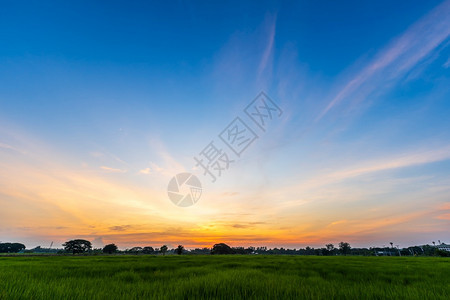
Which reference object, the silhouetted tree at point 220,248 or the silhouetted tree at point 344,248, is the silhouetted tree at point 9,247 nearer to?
the silhouetted tree at point 220,248

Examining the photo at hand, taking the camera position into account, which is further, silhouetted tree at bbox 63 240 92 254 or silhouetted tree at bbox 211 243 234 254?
silhouetted tree at bbox 211 243 234 254

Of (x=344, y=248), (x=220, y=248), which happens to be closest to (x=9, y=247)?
(x=220, y=248)

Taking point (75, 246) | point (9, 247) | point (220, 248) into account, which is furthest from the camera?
point (220, 248)

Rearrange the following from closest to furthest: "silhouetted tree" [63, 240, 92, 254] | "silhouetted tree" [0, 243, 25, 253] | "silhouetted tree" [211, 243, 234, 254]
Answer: "silhouetted tree" [63, 240, 92, 254], "silhouetted tree" [0, 243, 25, 253], "silhouetted tree" [211, 243, 234, 254]

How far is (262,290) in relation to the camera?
13.4 feet

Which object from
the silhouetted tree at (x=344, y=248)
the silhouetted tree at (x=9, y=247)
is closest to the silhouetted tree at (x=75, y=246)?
the silhouetted tree at (x=9, y=247)

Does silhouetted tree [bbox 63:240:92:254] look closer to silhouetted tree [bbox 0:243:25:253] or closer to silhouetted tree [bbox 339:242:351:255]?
silhouetted tree [bbox 0:243:25:253]

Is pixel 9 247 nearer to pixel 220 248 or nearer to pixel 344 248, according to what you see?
pixel 220 248

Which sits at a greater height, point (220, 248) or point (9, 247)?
point (9, 247)

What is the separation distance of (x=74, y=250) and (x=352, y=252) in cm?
13849

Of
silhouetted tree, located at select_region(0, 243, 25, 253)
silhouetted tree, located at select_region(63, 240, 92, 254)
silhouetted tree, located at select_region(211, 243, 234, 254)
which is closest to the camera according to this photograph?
silhouetted tree, located at select_region(63, 240, 92, 254)

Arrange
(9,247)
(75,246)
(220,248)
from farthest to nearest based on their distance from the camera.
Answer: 1. (220,248)
2. (9,247)
3. (75,246)

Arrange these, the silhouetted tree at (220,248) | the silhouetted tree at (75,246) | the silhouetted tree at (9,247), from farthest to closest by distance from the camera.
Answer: the silhouetted tree at (220,248)
the silhouetted tree at (9,247)
the silhouetted tree at (75,246)

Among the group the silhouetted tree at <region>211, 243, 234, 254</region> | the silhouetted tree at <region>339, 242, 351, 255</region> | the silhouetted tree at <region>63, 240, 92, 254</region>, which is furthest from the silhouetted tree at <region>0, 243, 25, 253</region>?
the silhouetted tree at <region>339, 242, 351, 255</region>
